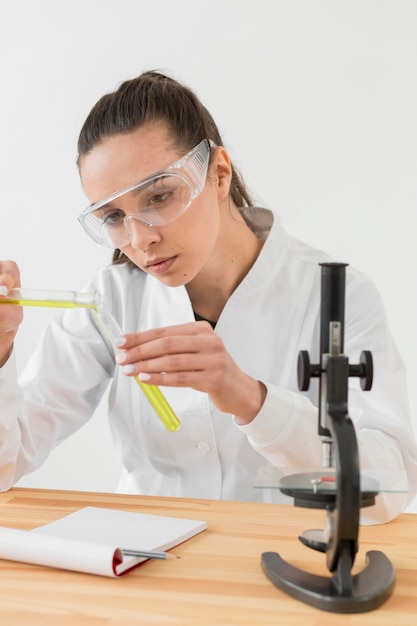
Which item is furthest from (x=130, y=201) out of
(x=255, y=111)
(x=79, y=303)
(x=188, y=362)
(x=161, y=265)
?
(x=255, y=111)

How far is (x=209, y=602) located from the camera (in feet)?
4.30

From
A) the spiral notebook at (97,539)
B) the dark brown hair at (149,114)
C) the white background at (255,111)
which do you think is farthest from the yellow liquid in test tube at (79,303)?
the white background at (255,111)

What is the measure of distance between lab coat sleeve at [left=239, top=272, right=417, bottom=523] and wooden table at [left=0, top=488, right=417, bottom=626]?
12 centimetres

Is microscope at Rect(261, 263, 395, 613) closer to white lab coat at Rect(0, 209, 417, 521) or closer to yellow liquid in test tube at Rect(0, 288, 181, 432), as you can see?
yellow liquid in test tube at Rect(0, 288, 181, 432)

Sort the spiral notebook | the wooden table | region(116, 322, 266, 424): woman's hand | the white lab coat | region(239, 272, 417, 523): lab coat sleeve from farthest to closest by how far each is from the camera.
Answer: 1. the white lab coat
2. region(239, 272, 417, 523): lab coat sleeve
3. region(116, 322, 266, 424): woman's hand
4. the spiral notebook
5. the wooden table

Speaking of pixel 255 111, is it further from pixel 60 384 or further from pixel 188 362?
pixel 188 362

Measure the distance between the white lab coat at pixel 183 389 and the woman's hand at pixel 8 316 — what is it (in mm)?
118

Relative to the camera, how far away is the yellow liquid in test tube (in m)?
1.57

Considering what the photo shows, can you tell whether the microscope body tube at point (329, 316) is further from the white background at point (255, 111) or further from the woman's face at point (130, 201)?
the white background at point (255, 111)

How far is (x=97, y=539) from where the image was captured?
1.55m

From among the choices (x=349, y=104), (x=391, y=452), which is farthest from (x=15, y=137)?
(x=391, y=452)

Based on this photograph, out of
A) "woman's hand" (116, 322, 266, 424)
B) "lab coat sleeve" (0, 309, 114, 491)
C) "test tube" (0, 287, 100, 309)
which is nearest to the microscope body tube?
"woman's hand" (116, 322, 266, 424)

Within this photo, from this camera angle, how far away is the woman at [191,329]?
1768 mm

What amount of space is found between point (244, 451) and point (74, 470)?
1.92m
